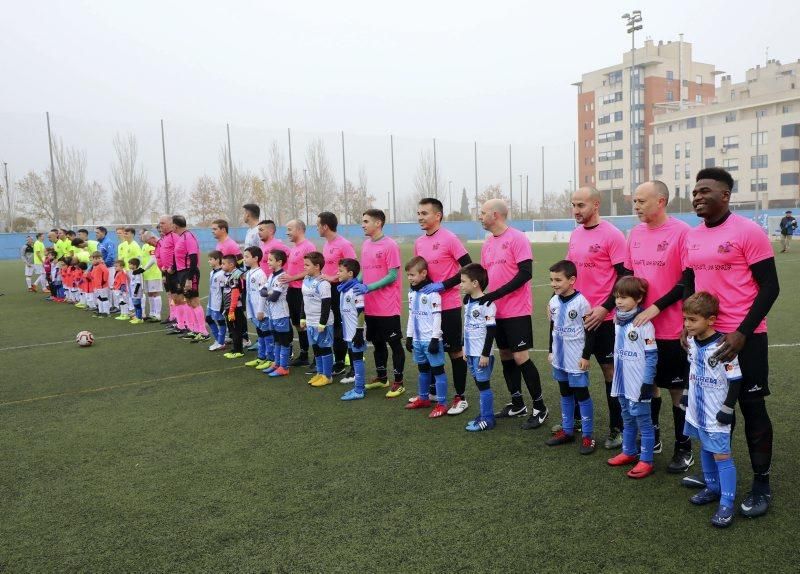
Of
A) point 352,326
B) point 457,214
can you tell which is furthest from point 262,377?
point 457,214

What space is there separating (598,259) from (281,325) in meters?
4.58

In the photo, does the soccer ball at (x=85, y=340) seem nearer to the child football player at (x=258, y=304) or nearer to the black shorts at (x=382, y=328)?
the child football player at (x=258, y=304)

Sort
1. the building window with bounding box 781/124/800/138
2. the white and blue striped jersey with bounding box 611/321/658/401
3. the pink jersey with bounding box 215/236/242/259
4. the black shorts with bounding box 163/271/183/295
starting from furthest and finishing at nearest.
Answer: the building window with bounding box 781/124/800/138
the black shorts with bounding box 163/271/183/295
the pink jersey with bounding box 215/236/242/259
the white and blue striped jersey with bounding box 611/321/658/401

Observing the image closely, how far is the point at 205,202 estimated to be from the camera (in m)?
49.8

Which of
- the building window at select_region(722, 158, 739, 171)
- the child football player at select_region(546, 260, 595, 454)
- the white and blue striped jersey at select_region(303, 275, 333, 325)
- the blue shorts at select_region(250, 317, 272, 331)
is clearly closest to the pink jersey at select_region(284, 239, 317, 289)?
the blue shorts at select_region(250, 317, 272, 331)

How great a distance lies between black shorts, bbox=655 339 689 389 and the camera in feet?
14.9

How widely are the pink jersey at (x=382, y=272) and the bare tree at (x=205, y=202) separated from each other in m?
42.3

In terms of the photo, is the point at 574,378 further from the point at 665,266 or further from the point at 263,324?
the point at 263,324

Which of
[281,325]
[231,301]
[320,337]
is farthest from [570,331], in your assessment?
[231,301]

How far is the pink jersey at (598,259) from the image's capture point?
5.04 m

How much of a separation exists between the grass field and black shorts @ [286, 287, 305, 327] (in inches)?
64.6

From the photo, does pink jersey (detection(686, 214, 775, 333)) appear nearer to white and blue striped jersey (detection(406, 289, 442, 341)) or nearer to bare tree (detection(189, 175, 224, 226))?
white and blue striped jersey (detection(406, 289, 442, 341))

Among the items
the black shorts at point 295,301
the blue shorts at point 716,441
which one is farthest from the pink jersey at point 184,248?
the blue shorts at point 716,441

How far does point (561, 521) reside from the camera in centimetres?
388
